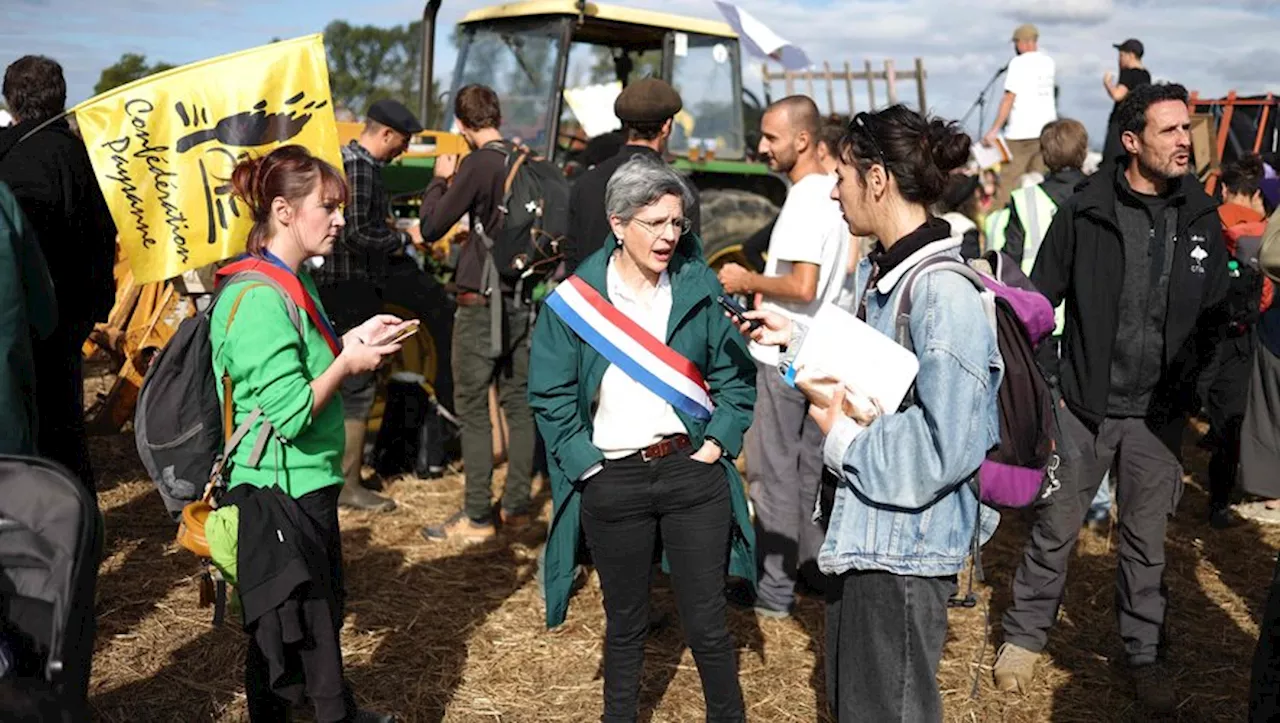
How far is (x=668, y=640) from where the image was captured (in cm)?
466

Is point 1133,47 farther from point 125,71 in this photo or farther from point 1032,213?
point 125,71

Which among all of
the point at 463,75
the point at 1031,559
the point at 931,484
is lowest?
the point at 1031,559

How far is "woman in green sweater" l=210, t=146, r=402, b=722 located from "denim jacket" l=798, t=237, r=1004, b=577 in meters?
1.22

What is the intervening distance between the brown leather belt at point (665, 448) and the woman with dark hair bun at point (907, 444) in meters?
0.77

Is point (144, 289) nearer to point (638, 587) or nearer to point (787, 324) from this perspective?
point (638, 587)

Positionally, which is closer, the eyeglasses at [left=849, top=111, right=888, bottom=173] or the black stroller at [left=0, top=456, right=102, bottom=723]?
the black stroller at [left=0, top=456, right=102, bottom=723]

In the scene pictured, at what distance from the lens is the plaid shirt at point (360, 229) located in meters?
5.45

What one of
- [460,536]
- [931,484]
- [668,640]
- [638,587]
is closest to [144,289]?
[460,536]

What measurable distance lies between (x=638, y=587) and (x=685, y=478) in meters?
0.36

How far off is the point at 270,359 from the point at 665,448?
112cm

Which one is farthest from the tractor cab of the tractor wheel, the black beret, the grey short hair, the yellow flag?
the grey short hair

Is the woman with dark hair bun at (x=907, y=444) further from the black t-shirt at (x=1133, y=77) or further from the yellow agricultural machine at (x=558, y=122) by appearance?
the black t-shirt at (x=1133, y=77)

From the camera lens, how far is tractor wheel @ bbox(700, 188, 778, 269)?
8.55m

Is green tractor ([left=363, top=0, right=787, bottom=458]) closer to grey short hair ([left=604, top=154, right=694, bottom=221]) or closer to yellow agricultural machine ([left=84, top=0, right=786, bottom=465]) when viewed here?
yellow agricultural machine ([left=84, top=0, right=786, bottom=465])
